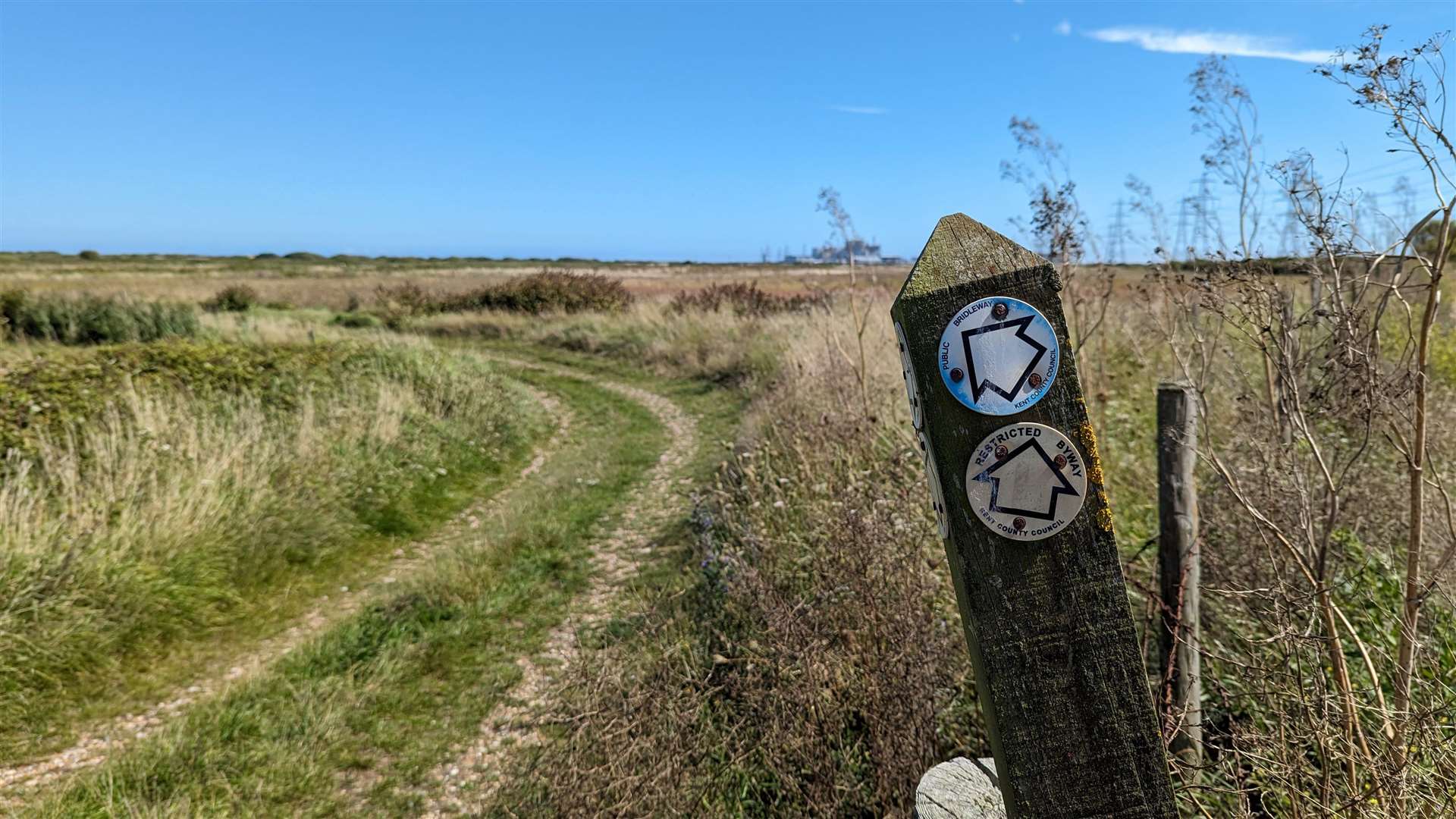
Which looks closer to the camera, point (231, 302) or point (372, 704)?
point (372, 704)

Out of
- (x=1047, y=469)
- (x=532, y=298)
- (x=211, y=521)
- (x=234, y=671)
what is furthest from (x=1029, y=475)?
(x=532, y=298)

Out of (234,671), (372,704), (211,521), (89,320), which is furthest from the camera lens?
(89,320)

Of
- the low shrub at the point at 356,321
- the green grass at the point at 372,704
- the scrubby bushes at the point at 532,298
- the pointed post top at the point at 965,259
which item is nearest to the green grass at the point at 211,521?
the green grass at the point at 372,704

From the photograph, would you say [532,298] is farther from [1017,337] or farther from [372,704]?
[1017,337]

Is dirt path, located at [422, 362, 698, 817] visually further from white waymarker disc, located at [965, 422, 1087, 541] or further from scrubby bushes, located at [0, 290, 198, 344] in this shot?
scrubby bushes, located at [0, 290, 198, 344]

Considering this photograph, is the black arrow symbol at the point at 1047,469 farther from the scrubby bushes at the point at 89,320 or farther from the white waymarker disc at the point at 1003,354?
the scrubby bushes at the point at 89,320

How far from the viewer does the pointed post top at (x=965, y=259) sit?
122cm

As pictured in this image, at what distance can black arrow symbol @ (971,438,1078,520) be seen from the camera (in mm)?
1221

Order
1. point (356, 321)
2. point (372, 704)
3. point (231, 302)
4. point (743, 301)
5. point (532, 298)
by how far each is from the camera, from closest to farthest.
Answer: point (372, 704)
point (743, 301)
point (356, 321)
point (231, 302)
point (532, 298)

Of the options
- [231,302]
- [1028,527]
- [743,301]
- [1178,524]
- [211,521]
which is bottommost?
[211,521]

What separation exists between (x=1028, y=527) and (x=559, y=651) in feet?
13.3

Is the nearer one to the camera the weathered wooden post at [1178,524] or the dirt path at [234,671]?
the weathered wooden post at [1178,524]

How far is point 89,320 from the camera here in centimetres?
1420

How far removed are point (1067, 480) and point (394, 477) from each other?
7.48 metres
